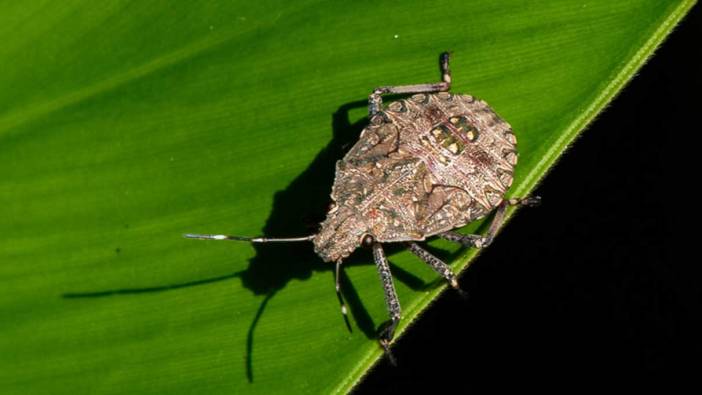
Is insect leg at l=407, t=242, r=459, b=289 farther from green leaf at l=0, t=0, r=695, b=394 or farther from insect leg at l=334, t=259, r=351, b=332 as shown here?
insect leg at l=334, t=259, r=351, b=332

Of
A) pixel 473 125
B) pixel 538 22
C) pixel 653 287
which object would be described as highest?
pixel 538 22

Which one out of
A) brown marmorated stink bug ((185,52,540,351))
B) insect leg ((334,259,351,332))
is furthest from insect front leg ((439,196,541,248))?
insect leg ((334,259,351,332))

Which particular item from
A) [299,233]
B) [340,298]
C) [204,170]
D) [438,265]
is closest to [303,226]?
[299,233]

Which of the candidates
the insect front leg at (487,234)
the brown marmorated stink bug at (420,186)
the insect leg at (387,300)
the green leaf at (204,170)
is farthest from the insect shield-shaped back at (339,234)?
the insect front leg at (487,234)

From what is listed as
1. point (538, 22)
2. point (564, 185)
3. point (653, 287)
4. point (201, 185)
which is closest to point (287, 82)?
point (201, 185)

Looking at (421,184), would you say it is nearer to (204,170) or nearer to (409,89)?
(409,89)

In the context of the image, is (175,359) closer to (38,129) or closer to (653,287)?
(38,129)

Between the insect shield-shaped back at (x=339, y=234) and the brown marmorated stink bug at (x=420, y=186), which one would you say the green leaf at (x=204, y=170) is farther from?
the insect shield-shaped back at (x=339, y=234)
